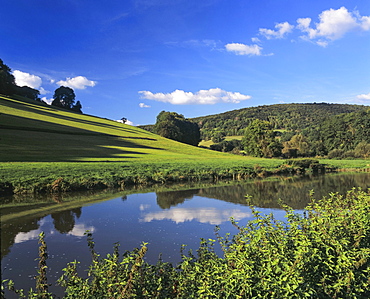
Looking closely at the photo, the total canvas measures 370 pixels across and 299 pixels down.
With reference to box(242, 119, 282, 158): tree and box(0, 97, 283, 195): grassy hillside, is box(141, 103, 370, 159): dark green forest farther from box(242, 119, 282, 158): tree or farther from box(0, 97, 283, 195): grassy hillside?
box(0, 97, 283, 195): grassy hillside

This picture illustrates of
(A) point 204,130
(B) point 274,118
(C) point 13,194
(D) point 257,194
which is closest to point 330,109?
(B) point 274,118

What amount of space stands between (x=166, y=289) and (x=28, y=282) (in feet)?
15.4

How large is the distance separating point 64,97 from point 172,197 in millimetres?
108073

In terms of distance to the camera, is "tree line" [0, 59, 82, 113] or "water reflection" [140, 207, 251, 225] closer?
"water reflection" [140, 207, 251, 225]

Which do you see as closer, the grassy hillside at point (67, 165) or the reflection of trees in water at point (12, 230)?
the reflection of trees in water at point (12, 230)

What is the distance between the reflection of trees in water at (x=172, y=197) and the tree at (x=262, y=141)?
51.2 m

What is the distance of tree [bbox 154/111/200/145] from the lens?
302ft

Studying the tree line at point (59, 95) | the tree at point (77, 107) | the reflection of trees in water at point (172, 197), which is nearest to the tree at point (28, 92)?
the tree line at point (59, 95)

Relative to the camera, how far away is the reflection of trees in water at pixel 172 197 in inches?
749

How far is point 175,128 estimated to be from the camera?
93.0 metres

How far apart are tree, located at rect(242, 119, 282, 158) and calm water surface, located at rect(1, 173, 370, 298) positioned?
52.2m

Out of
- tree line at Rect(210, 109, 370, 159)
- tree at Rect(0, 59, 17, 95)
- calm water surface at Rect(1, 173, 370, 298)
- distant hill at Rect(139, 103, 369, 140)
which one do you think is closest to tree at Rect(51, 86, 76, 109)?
tree at Rect(0, 59, 17, 95)

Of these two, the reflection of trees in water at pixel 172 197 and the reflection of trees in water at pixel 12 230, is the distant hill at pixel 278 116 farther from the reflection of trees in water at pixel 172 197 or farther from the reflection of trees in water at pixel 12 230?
the reflection of trees in water at pixel 12 230

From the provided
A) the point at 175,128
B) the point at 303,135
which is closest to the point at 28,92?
the point at 175,128
